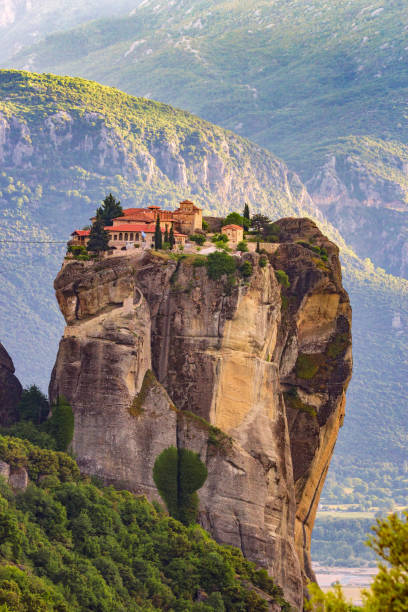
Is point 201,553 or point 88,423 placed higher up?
point 88,423

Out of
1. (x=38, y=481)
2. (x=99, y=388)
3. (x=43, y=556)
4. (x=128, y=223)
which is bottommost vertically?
(x=43, y=556)

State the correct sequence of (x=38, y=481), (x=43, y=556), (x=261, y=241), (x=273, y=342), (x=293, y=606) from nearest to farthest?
(x=43, y=556) → (x=38, y=481) → (x=293, y=606) → (x=273, y=342) → (x=261, y=241)

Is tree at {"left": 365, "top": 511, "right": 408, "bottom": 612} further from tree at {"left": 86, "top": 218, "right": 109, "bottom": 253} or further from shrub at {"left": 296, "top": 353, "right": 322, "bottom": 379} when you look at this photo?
shrub at {"left": 296, "top": 353, "right": 322, "bottom": 379}

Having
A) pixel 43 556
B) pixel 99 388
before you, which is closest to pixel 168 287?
pixel 99 388

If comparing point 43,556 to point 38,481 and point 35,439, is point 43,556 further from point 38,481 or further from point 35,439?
point 35,439

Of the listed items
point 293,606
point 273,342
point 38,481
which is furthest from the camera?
point 273,342

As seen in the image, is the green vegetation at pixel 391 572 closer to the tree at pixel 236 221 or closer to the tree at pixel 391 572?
the tree at pixel 391 572

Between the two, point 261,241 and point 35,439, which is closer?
point 35,439
